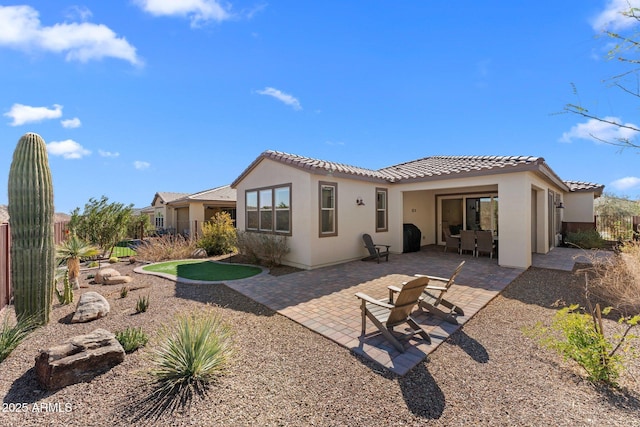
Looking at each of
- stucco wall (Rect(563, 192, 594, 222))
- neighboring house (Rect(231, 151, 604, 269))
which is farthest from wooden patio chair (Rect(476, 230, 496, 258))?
stucco wall (Rect(563, 192, 594, 222))

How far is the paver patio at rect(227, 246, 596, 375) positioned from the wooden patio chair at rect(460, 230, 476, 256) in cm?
40

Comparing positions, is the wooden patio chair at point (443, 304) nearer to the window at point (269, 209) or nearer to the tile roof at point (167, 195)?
the window at point (269, 209)

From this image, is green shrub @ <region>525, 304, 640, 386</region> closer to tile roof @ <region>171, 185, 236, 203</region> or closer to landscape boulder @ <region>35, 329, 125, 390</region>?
landscape boulder @ <region>35, 329, 125, 390</region>

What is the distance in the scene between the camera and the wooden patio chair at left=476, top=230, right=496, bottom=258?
1059cm

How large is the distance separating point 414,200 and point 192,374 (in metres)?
12.8

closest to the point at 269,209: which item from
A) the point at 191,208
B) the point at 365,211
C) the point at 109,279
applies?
the point at 365,211

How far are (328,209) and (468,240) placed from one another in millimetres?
6195

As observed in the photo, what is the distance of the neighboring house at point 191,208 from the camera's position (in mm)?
21469

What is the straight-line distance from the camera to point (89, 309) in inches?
202

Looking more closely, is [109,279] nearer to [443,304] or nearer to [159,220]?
[443,304]

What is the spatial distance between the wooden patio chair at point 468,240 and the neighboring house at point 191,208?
51.5 ft

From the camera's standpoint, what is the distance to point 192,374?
3072 millimetres

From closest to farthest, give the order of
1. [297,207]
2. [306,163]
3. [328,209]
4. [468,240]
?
1. [306,163]
2. [297,207]
3. [328,209]
4. [468,240]

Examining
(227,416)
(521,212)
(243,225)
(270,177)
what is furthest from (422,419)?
(243,225)
